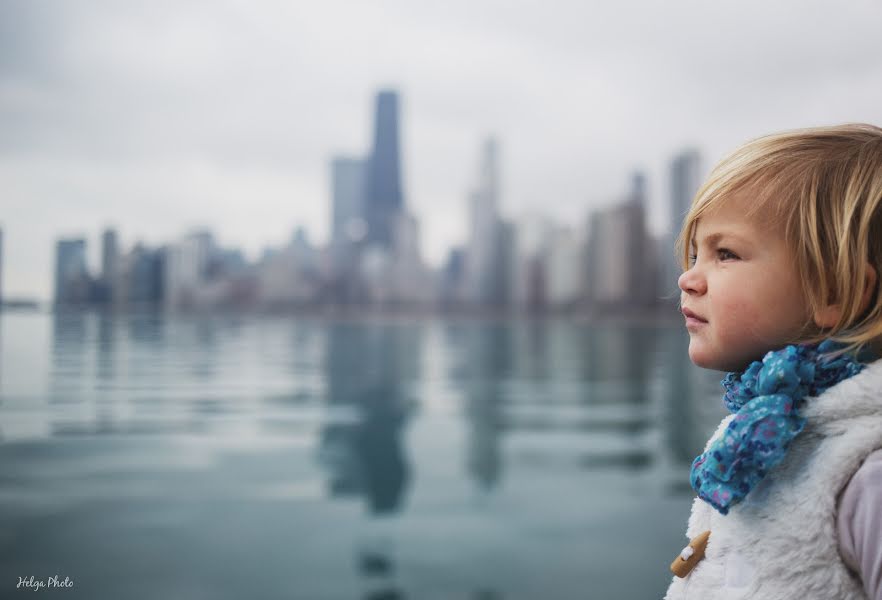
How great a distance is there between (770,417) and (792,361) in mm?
42

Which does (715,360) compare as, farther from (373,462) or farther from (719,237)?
(373,462)

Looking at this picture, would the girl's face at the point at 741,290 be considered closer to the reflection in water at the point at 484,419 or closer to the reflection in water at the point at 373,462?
the reflection in water at the point at 373,462

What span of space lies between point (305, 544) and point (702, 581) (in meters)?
2.28

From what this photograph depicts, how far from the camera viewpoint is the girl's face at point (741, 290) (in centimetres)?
51

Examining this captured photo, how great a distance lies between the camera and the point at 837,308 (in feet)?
1.64

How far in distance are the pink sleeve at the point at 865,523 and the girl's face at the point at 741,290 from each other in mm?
111

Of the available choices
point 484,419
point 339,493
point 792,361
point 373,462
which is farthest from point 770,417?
point 484,419

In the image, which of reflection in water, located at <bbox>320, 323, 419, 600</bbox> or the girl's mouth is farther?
reflection in water, located at <bbox>320, 323, 419, 600</bbox>

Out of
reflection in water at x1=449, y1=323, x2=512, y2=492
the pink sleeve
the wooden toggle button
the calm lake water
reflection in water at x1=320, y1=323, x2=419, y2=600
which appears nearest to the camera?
the pink sleeve

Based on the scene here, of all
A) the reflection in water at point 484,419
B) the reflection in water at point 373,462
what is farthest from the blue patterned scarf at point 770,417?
the reflection in water at point 484,419

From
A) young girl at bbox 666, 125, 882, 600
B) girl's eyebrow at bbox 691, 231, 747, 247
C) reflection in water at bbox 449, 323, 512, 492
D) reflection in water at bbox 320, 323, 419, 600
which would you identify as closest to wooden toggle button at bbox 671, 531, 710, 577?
young girl at bbox 666, 125, 882, 600

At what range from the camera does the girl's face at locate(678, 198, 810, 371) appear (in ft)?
1.68

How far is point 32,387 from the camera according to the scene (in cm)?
687

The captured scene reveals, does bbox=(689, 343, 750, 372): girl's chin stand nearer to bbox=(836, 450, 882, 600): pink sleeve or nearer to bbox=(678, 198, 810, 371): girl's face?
bbox=(678, 198, 810, 371): girl's face
